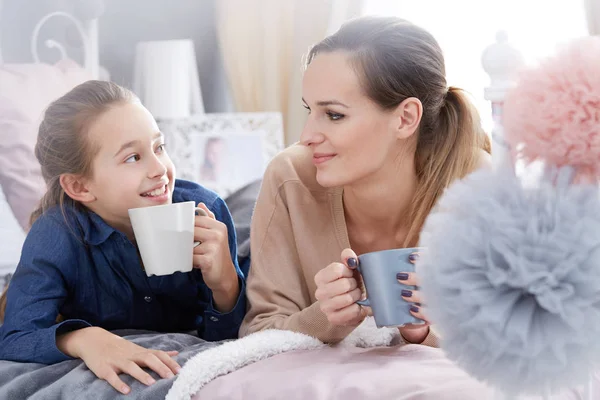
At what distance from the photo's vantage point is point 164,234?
48.4 inches

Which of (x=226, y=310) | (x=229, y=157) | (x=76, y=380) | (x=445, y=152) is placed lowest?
(x=229, y=157)

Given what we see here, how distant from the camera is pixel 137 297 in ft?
4.87

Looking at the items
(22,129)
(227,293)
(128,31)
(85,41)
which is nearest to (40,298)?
(227,293)

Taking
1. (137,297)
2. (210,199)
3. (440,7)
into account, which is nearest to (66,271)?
(137,297)

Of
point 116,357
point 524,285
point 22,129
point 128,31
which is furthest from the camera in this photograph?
point 128,31

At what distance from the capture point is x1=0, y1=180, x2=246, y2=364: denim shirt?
4.28ft

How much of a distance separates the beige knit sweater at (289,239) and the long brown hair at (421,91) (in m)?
0.15

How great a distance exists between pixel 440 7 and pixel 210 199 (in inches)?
59.2

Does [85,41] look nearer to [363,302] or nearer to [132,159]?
[132,159]

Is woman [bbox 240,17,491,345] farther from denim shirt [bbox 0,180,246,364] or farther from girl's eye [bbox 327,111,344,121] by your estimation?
denim shirt [bbox 0,180,246,364]

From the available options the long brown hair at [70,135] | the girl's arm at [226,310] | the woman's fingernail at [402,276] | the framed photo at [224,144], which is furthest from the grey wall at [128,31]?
the woman's fingernail at [402,276]

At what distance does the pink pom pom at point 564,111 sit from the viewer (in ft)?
2.25

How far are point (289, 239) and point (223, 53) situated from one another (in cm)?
230

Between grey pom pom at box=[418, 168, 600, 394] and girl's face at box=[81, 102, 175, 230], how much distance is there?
2.69 feet
